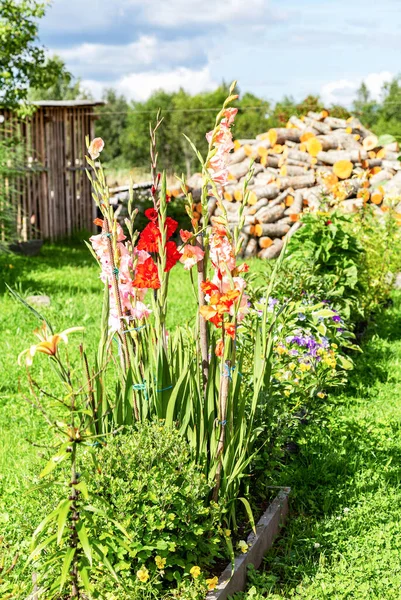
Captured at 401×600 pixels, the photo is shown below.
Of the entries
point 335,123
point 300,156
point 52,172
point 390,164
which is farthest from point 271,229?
point 52,172

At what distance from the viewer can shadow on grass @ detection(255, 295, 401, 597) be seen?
9.52 feet

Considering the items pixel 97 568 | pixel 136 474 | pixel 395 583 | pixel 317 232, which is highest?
pixel 317 232

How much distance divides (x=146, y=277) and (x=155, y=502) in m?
0.77

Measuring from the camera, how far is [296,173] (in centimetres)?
1185

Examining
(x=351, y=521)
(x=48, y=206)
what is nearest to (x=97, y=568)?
(x=351, y=521)

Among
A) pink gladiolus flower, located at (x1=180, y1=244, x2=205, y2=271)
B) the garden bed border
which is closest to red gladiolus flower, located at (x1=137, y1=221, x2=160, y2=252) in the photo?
pink gladiolus flower, located at (x1=180, y1=244, x2=205, y2=271)

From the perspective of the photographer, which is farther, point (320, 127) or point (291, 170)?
point (320, 127)

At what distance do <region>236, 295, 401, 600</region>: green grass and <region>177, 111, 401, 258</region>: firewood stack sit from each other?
672 centimetres

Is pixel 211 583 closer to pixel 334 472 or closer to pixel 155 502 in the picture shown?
pixel 155 502

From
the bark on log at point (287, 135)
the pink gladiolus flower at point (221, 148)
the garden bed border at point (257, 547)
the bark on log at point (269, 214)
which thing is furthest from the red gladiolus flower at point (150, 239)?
the bark on log at point (287, 135)

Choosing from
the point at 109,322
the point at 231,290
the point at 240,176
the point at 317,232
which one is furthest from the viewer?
the point at 240,176

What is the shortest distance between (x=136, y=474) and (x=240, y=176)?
33.2ft

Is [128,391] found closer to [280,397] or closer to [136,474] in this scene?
[136,474]

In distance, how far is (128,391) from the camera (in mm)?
2699
